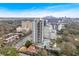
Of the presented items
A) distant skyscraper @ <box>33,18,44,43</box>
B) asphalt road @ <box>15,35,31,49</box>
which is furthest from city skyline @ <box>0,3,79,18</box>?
asphalt road @ <box>15,35,31,49</box>

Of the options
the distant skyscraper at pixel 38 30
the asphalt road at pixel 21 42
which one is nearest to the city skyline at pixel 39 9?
the distant skyscraper at pixel 38 30

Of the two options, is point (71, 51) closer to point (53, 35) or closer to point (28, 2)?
point (53, 35)

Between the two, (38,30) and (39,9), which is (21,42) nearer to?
(38,30)

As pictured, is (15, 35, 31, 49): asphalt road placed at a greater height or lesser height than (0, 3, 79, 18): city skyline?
lesser

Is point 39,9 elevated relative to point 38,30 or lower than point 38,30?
elevated

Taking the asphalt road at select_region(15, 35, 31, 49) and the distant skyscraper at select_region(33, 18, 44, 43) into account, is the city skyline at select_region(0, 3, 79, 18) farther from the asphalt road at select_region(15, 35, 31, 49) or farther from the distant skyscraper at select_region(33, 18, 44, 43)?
the asphalt road at select_region(15, 35, 31, 49)

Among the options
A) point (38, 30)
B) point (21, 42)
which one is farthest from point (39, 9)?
point (21, 42)

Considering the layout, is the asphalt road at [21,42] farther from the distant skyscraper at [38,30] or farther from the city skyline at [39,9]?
the city skyline at [39,9]
